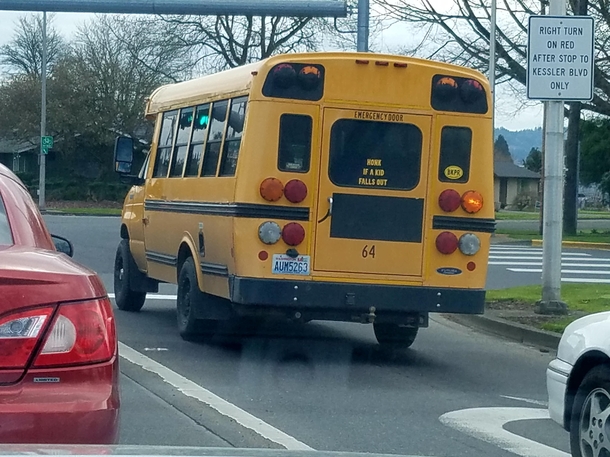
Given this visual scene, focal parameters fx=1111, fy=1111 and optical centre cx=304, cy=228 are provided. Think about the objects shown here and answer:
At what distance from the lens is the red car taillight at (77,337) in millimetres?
4105

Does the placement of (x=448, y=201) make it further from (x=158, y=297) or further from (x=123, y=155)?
(x=158, y=297)

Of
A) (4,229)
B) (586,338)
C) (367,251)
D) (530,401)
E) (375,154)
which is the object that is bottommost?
(530,401)

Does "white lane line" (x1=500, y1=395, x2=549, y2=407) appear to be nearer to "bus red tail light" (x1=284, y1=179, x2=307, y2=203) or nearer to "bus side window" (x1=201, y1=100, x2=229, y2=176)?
"bus red tail light" (x1=284, y1=179, x2=307, y2=203)

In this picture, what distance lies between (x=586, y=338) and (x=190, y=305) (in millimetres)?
5589

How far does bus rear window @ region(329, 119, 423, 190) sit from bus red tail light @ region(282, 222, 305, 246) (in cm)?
54

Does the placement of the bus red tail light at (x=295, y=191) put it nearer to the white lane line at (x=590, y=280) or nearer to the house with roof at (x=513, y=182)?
the white lane line at (x=590, y=280)

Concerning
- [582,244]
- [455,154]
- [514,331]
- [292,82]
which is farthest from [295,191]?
[582,244]

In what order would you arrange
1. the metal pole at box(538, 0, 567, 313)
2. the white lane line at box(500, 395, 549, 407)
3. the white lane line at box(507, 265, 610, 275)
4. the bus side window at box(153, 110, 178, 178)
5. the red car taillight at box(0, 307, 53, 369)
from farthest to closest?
the white lane line at box(507, 265, 610, 275) → the metal pole at box(538, 0, 567, 313) → the bus side window at box(153, 110, 178, 178) → the white lane line at box(500, 395, 549, 407) → the red car taillight at box(0, 307, 53, 369)

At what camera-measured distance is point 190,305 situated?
11.1 metres

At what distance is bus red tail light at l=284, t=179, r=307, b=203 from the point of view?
9.89m

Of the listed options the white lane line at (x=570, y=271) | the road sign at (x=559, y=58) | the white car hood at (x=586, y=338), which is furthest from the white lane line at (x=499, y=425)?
the white lane line at (x=570, y=271)

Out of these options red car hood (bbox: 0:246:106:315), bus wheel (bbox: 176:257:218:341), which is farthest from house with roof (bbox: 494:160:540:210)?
red car hood (bbox: 0:246:106:315)

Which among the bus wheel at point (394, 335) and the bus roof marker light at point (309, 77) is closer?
the bus roof marker light at point (309, 77)

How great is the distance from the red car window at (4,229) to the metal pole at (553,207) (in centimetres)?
941
